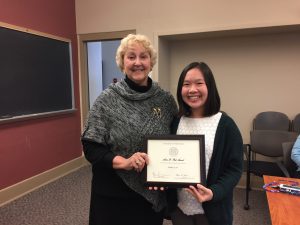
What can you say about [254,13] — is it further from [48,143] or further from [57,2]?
[48,143]

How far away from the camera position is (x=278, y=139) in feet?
10.2

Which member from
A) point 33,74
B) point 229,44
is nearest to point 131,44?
point 33,74

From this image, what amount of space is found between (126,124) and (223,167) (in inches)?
19.6

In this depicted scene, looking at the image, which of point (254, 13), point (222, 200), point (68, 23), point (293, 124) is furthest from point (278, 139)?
point (68, 23)

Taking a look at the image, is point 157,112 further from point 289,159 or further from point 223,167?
point 289,159

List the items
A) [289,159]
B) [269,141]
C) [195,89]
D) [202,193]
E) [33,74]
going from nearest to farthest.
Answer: [202,193] < [195,89] < [289,159] < [269,141] < [33,74]

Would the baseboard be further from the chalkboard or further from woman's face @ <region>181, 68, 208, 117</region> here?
woman's face @ <region>181, 68, 208, 117</region>

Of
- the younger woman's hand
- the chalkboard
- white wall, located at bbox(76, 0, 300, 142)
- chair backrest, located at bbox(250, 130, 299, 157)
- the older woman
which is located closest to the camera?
the younger woman's hand

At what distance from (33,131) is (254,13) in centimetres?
323

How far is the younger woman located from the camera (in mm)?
1146

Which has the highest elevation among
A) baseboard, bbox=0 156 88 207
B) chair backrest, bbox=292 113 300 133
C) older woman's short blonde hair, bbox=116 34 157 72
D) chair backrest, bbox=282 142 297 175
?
older woman's short blonde hair, bbox=116 34 157 72

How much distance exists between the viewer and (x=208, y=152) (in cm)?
117

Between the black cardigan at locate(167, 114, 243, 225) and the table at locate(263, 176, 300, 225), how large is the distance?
31 centimetres

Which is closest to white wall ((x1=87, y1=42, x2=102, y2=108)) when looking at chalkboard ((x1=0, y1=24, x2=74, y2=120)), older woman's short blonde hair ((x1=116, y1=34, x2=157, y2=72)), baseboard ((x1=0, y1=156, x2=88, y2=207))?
chalkboard ((x1=0, y1=24, x2=74, y2=120))
